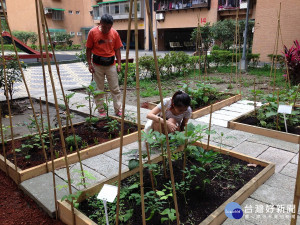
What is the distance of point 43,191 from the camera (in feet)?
7.48

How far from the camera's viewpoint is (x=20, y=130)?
3869 mm

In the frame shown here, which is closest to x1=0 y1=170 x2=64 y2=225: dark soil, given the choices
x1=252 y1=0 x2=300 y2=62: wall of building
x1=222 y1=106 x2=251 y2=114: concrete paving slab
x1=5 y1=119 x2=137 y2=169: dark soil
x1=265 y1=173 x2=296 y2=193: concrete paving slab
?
x1=5 y1=119 x2=137 y2=169: dark soil

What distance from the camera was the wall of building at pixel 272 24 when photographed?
11.6 meters

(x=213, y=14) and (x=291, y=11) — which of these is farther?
(x=213, y=14)

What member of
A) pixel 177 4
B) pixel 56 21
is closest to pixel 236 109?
pixel 177 4

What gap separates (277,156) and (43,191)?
2.62 meters

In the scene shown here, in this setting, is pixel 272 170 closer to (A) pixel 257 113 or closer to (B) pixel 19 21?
(A) pixel 257 113

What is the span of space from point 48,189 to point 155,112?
1341 millimetres

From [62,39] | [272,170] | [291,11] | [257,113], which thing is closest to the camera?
[272,170]

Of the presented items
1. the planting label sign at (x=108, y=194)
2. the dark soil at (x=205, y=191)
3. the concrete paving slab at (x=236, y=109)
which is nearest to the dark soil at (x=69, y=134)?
the dark soil at (x=205, y=191)

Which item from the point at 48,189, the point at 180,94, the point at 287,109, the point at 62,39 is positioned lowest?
the point at 48,189

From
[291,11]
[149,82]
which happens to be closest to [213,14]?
[291,11]

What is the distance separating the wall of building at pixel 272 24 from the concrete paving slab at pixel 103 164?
37.1 ft

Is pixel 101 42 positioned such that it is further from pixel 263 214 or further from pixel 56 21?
pixel 56 21
